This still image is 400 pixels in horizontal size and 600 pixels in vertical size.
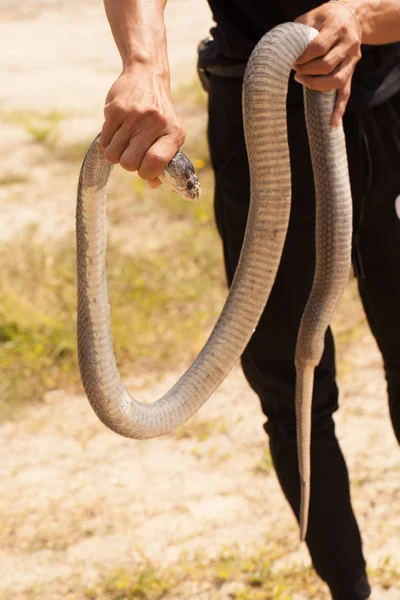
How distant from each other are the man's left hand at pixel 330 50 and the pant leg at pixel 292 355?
10.7 inches

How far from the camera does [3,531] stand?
246 centimetres

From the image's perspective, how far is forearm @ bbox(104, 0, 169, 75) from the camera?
1.25 metres

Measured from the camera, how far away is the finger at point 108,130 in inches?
46.1

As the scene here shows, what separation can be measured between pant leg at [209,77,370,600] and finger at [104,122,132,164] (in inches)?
19.8

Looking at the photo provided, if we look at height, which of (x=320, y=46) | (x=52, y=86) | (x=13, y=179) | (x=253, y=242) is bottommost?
(x=253, y=242)

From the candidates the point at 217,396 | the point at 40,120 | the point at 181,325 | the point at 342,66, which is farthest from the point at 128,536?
the point at 40,120

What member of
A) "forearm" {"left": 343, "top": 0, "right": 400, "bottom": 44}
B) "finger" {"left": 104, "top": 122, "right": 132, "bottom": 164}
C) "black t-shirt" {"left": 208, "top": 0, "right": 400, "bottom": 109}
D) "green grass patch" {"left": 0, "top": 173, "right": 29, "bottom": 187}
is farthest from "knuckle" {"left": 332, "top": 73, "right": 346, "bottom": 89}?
"green grass patch" {"left": 0, "top": 173, "right": 29, "bottom": 187}

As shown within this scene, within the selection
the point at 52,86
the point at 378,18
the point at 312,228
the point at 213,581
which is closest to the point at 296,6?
the point at 378,18

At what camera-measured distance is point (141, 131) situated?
3.83 ft

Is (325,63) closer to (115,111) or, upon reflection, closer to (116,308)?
(115,111)

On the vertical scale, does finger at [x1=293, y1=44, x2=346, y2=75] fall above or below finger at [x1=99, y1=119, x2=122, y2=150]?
above

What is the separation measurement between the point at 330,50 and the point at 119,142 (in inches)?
14.1

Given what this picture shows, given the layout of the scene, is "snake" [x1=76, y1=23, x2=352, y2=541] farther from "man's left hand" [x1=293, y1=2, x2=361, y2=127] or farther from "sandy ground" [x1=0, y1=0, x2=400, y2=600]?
"sandy ground" [x1=0, y1=0, x2=400, y2=600]

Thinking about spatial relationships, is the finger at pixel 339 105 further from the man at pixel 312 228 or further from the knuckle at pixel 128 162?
the knuckle at pixel 128 162
